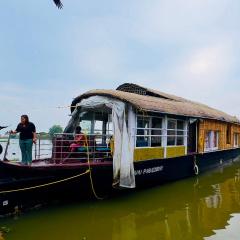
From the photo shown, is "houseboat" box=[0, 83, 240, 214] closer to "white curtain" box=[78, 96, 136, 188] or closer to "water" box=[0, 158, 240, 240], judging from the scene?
"white curtain" box=[78, 96, 136, 188]

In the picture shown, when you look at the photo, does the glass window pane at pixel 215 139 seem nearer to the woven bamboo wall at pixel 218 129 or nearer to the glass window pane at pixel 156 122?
the woven bamboo wall at pixel 218 129

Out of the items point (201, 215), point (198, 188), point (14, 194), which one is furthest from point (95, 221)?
point (198, 188)

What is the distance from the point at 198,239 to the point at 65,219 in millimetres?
2958

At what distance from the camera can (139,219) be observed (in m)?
7.66

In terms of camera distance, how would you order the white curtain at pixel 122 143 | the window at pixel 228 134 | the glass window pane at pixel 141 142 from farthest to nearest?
the window at pixel 228 134 → the glass window pane at pixel 141 142 → the white curtain at pixel 122 143

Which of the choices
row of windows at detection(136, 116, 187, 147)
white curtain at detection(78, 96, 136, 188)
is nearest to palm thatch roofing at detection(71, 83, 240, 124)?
white curtain at detection(78, 96, 136, 188)

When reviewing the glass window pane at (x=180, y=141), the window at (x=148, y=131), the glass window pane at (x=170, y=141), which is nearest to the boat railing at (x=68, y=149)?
the window at (x=148, y=131)

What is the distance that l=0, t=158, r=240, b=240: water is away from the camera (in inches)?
259

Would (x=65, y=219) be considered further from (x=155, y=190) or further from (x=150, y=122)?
(x=150, y=122)

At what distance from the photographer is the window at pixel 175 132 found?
12.1 m

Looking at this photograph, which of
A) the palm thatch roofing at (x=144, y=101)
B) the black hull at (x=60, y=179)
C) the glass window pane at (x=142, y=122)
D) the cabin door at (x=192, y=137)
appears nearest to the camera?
the black hull at (x=60, y=179)

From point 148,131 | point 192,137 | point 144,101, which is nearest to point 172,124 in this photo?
point 148,131

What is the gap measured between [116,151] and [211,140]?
809cm

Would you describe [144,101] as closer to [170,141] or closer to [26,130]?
[170,141]
